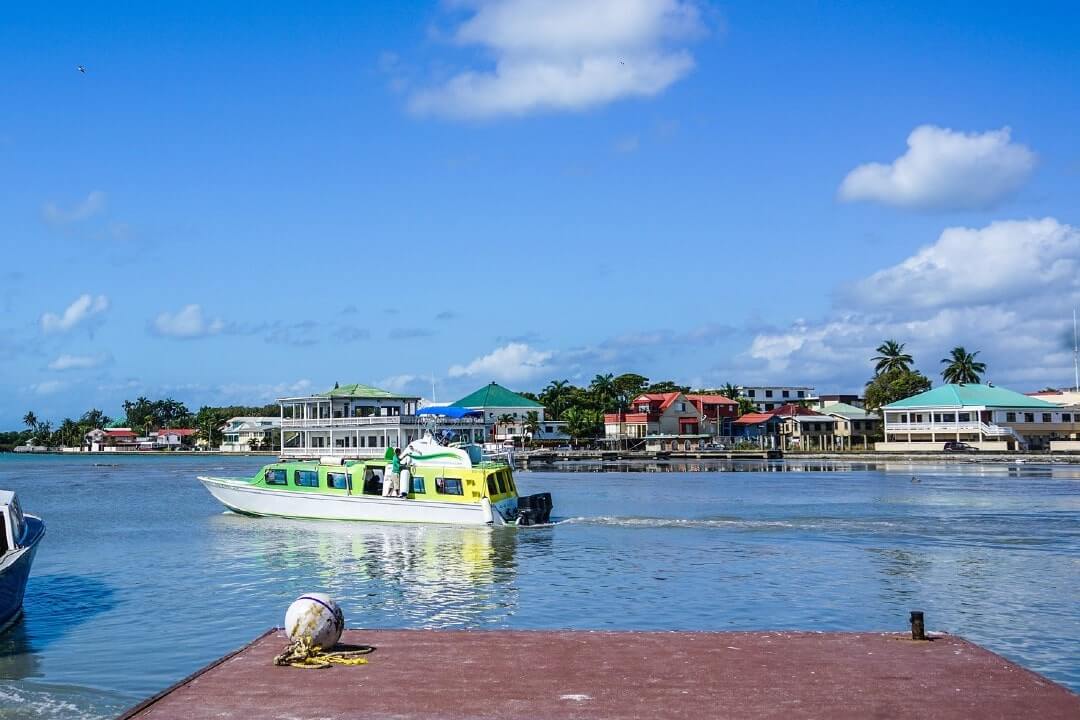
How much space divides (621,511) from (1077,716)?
38988mm

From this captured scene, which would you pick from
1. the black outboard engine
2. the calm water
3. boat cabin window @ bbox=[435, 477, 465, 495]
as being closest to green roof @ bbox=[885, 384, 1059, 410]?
the calm water

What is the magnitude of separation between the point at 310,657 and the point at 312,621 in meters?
0.43

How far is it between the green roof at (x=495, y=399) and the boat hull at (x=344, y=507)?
108m

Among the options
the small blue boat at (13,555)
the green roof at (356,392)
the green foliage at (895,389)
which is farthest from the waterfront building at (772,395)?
the small blue boat at (13,555)

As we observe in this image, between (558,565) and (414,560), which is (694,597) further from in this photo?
(414,560)

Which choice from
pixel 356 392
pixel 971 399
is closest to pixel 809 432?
pixel 971 399

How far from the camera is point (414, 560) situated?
29.7 metres

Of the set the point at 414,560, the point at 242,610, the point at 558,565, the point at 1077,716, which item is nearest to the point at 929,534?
the point at 558,565

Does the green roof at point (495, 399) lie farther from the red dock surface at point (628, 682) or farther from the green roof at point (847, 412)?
the red dock surface at point (628, 682)

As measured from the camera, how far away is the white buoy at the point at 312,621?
12.6 m

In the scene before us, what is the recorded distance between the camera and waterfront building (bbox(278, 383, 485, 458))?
8762cm

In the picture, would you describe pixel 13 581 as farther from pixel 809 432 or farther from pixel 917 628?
pixel 809 432

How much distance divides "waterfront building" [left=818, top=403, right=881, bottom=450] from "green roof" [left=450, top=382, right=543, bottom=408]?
42.7 m

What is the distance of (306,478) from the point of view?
1634 inches
